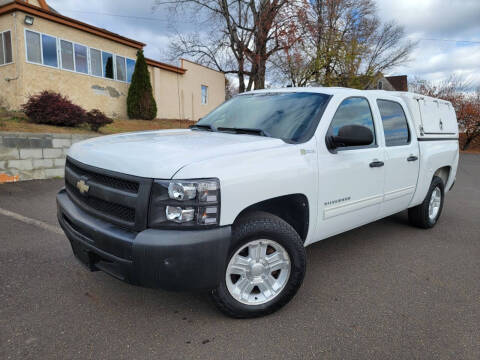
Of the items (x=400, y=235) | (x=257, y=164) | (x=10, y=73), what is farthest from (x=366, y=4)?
(x=257, y=164)

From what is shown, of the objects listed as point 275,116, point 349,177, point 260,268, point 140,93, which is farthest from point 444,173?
point 140,93

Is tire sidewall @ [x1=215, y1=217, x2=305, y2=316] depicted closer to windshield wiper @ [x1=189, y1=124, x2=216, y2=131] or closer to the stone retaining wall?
windshield wiper @ [x1=189, y1=124, x2=216, y2=131]

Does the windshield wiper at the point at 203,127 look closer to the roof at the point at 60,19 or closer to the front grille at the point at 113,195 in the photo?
the front grille at the point at 113,195

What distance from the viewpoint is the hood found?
2166mm

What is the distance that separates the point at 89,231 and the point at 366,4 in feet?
101

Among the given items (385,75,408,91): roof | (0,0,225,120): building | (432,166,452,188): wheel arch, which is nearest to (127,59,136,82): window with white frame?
(0,0,225,120): building

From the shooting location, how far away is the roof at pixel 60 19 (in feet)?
39.9

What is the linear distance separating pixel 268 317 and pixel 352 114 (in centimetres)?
211

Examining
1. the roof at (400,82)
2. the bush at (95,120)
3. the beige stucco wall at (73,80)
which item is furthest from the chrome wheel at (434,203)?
the roof at (400,82)

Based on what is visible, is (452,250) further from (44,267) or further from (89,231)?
(44,267)

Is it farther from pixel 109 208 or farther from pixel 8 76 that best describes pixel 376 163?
pixel 8 76

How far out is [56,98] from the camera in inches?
385

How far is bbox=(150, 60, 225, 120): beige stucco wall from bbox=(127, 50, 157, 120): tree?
1815 millimetres

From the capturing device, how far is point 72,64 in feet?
47.2
